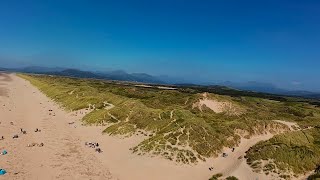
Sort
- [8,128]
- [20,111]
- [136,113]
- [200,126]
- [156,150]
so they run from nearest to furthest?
[156,150] < [200,126] < [8,128] < [136,113] < [20,111]

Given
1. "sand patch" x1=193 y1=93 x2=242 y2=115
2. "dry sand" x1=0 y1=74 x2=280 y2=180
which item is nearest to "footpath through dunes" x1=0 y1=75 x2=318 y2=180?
"dry sand" x1=0 y1=74 x2=280 y2=180

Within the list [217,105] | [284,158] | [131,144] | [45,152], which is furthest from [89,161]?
[217,105]

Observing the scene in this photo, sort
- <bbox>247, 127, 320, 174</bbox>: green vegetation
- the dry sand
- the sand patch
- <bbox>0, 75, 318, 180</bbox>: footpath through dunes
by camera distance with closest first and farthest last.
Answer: the dry sand
<bbox>0, 75, 318, 180</bbox>: footpath through dunes
<bbox>247, 127, 320, 174</bbox>: green vegetation
the sand patch

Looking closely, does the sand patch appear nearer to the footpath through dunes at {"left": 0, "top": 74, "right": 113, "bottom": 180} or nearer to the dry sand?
the dry sand

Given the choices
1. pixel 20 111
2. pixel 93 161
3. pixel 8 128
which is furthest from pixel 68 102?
pixel 93 161

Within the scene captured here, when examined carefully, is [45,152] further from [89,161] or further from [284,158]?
[284,158]

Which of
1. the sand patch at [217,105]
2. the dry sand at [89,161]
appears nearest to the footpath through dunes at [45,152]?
the dry sand at [89,161]

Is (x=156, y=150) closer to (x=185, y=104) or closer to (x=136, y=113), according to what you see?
(x=136, y=113)

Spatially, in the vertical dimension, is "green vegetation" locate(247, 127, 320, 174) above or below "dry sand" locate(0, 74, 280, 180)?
above

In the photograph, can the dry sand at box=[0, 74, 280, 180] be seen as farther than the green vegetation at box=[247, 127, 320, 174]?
No
